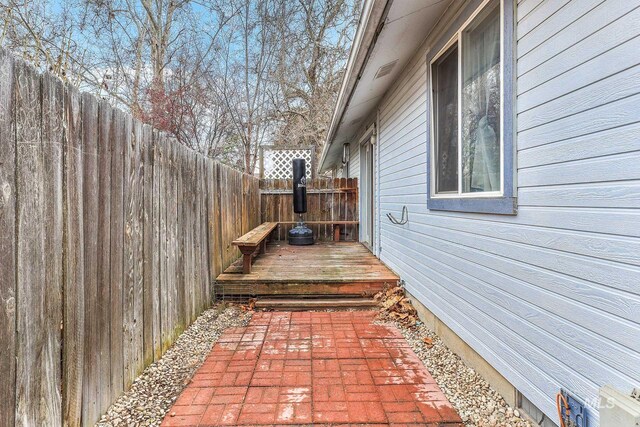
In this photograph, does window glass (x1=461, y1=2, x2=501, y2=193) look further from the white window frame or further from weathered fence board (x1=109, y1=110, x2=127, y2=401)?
weathered fence board (x1=109, y1=110, x2=127, y2=401)

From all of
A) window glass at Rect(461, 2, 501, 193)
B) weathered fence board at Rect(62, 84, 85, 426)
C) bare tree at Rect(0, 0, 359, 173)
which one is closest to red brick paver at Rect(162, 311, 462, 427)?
weathered fence board at Rect(62, 84, 85, 426)

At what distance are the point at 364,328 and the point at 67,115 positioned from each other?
2.85 meters

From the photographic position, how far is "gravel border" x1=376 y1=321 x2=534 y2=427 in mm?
1981

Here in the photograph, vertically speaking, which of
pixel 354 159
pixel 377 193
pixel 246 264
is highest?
pixel 354 159

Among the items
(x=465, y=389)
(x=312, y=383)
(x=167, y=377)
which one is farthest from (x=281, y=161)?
(x=465, y=389)

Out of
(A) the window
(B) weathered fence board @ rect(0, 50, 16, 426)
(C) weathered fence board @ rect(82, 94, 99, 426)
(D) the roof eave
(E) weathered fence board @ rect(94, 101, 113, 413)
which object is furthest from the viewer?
(D) the roof eave

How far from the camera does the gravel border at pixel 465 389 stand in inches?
78.0

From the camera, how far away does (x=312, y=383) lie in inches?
92.8

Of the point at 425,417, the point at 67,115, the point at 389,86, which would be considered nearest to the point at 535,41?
the point at 425,417

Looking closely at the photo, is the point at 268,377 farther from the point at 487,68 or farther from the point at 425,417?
the point at 487,68

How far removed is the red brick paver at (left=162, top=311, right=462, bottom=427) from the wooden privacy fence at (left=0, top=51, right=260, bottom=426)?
19.7 inches

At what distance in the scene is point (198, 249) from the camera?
350 centimetres

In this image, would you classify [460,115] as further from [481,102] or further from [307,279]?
[307,279]

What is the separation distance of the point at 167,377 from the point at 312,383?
1.01 meters
